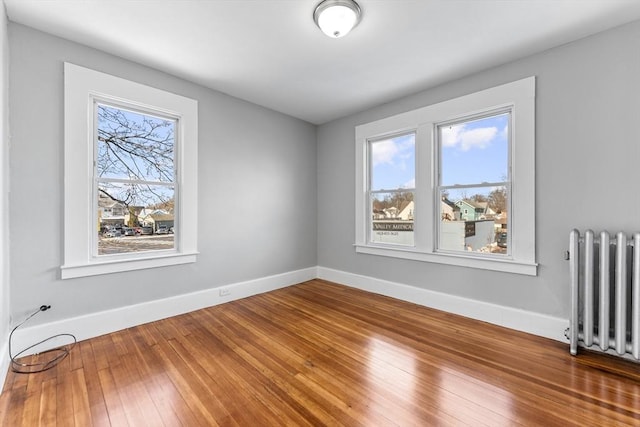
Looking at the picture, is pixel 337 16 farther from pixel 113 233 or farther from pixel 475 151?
pixel 113 233

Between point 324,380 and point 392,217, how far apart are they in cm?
242

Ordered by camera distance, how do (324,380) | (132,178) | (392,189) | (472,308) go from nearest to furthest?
(324,380), (132,178), (472,308), (392,189)

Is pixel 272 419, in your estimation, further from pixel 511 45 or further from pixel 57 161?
pixel 511 45

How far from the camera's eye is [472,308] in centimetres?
291

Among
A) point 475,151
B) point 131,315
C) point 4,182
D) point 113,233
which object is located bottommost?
point 131,315

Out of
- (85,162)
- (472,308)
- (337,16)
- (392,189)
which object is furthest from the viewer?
(392,189)

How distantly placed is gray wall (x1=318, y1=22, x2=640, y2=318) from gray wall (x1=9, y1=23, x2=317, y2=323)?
231 cm

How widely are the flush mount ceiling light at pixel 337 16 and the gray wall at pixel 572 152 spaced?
5.39ft

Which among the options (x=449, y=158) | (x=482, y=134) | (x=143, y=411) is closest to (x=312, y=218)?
(x=449, y=158)

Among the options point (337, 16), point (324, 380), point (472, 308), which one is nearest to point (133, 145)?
point (337, 16)

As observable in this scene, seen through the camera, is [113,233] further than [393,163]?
No

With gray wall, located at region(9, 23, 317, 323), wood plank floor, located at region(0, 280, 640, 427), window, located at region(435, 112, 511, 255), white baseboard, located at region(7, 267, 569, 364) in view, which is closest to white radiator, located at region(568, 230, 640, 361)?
wood plank floor, located at region(0, 280, 640, 427)

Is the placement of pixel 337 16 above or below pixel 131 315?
above

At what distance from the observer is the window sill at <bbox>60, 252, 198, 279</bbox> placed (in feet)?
7.76
